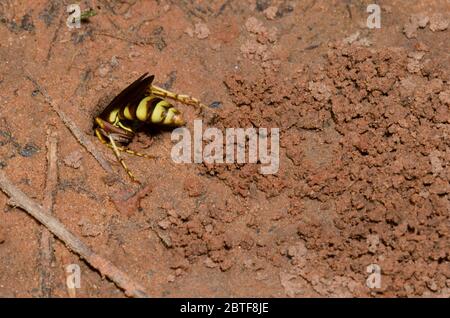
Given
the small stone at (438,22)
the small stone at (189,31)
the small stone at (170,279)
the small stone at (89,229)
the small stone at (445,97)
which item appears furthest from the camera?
the small stone at (189,31)

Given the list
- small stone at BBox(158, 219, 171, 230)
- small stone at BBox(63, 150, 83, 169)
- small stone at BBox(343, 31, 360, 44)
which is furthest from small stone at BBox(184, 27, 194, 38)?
small stone at BBox(158, 219, 171, 230)

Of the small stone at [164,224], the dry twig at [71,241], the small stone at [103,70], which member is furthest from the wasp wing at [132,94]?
the small stone at [164,224]

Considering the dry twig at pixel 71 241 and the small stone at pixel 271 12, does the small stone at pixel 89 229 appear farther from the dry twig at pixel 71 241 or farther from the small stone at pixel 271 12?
the small stone at pixel 271 12

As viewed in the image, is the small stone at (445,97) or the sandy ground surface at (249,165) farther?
the small stone at (445,97)

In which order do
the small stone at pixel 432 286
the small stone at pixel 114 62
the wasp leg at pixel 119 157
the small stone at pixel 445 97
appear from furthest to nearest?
the small stone at pixel 114 62
the wasp leg at pixel 119 157
the small stone at pixel 445 97
the small stone at pixel 432 286

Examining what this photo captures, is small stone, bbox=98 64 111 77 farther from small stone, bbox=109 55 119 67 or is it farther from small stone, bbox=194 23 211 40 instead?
small stone, bbox=194 23 211 40

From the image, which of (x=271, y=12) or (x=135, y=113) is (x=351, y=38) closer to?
(x=271, y=12)

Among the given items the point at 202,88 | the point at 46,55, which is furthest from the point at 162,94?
the point at 46,55
